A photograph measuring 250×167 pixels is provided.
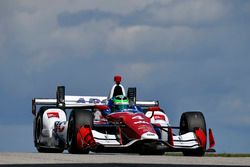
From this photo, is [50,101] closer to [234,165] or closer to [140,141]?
[140,141]

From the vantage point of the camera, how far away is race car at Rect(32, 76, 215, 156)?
2036 cm

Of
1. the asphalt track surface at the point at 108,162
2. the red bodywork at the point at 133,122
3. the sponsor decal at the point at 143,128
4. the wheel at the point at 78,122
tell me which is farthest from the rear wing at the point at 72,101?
the asphalt track surface at the point at 108,162

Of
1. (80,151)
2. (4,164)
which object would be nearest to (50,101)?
(80,151)

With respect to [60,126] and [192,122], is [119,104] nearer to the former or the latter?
[192,122]

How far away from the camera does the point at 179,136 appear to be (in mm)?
21312

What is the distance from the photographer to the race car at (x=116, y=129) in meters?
20.4

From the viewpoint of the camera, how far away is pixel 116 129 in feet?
71.6

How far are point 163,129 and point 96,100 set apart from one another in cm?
534

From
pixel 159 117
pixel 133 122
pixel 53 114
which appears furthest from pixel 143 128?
pixel 53 114

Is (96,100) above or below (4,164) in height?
above

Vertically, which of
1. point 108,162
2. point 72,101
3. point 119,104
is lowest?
point 108,162

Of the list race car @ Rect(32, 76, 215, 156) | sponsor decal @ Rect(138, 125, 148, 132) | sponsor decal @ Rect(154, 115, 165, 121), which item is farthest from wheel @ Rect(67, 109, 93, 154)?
sponsor decal @ Rect(154, 115, 165, 121)

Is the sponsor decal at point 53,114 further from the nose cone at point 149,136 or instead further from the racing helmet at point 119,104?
the nose cone at point 149,136

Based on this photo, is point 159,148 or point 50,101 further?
point 50,101
